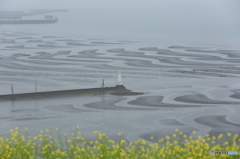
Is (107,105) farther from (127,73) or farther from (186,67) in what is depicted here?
(186,67)

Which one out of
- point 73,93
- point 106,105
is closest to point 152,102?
point 106,105

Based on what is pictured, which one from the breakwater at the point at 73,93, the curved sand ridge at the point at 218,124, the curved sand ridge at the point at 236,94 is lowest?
the curved sand ridge at the point at 218,124

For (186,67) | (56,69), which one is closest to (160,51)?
(186,67)

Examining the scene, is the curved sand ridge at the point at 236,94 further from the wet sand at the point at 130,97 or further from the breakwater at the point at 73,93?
the breakwater at the point at 73,93

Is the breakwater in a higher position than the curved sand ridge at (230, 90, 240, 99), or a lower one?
higher

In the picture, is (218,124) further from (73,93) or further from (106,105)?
(73,93)

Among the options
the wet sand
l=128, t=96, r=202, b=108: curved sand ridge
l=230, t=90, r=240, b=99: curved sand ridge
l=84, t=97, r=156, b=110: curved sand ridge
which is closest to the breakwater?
the wet sand

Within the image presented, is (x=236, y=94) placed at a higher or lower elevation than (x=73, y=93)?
lower

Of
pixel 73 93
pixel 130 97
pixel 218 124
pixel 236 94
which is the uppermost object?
pixel 73 93

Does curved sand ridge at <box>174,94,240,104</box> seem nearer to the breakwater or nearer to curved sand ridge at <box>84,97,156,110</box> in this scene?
the breakwater

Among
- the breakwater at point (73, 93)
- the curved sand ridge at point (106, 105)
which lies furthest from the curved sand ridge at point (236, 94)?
the curved sand ridge at point (106, 105)

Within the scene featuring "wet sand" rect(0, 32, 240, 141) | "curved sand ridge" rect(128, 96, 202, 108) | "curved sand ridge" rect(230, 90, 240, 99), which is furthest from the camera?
"curved sand ridge" rect(230, 90, 240, 99)
